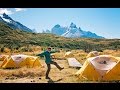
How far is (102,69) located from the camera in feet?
46.6

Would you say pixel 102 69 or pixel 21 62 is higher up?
pixel 102 69

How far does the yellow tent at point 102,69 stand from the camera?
46.3ft

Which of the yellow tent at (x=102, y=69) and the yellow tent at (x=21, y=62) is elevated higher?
the yellow tent at (x=102, y=69)

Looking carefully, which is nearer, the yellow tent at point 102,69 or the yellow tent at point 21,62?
the yellow tent at point 102,69

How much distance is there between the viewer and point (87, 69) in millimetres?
14734

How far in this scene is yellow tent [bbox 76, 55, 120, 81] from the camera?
1411 centimetres

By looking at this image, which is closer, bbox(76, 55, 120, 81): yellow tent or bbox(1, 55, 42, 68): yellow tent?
bbox(76, 55, 120, 81): yellow tent

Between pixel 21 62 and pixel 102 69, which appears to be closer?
pixel 102 69

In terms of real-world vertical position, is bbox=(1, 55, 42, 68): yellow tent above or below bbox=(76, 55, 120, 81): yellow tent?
below
